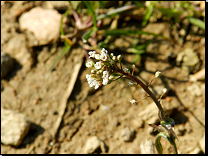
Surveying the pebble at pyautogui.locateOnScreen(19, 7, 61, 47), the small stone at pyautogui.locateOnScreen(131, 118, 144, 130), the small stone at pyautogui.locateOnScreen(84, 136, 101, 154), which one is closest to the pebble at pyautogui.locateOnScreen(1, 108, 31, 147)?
the small stone at pyautogui.locateOnScreen(84, 136, 101, 154)

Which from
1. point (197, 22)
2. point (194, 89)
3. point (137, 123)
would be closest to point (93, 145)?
point (137, 123)

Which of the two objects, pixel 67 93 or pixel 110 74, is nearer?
pixel 110 74

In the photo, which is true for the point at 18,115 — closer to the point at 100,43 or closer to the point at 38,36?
the point at 38,36

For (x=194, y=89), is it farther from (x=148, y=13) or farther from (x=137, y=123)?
(x=148, y=13)

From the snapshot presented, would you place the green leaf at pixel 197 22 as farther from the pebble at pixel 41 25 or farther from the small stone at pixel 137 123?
the pebble at pixel 41 25

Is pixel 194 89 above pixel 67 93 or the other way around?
the other way around

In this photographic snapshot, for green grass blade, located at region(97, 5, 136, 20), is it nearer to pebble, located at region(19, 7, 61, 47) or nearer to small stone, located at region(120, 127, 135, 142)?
pebble, located at region(19, 7, 61, 47)

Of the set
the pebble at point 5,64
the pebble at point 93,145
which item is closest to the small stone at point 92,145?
the pebble at point 93,145

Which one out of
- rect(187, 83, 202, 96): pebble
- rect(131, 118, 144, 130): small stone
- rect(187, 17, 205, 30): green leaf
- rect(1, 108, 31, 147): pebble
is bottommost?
rect(131, 118, 144, 130): small stone

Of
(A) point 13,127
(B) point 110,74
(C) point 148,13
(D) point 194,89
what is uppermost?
(B) point 110,74
